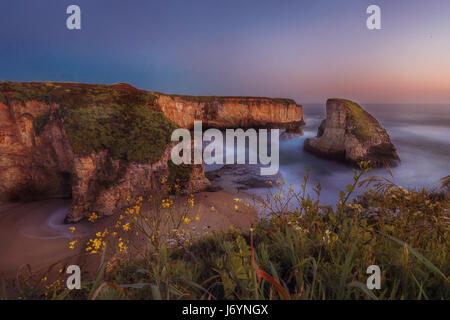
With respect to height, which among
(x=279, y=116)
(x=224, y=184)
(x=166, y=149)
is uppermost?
(x=279, y=116)

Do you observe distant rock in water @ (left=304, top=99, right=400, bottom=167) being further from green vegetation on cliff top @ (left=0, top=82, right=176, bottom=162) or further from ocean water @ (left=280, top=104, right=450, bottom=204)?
green vegetation on cliff top @ (left=0, top=82, right=176, bottom=162)

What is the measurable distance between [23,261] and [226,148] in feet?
71.9

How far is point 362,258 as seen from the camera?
1438mm

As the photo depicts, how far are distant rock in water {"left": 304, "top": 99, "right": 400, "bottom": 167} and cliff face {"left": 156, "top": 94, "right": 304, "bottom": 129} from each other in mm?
14889

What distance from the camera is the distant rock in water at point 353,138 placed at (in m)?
17.1

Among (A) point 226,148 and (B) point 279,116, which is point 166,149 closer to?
(A) point 226,148

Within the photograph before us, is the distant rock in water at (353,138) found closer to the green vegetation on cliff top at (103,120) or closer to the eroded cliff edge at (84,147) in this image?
the eroded cliff edge at (84,147)

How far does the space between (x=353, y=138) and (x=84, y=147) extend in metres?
21.2

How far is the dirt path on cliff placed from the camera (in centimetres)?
704

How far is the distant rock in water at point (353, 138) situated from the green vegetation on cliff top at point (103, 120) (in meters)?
16.6

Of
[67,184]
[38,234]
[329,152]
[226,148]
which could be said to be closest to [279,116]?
[226,148]
